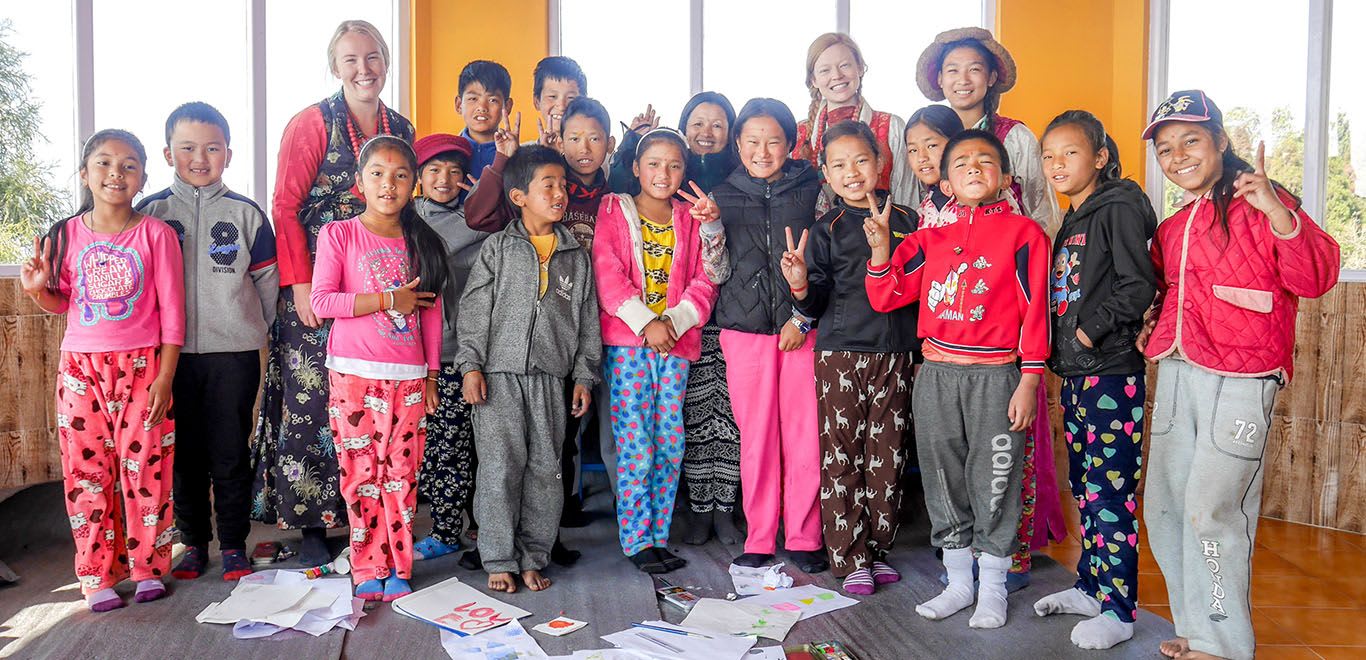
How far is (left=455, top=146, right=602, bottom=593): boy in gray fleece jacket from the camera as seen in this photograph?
2.64 meters

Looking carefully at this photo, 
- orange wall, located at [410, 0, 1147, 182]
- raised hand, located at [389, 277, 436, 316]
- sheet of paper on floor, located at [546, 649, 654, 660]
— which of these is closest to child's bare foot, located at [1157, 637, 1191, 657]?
sheet of paper on floor, located at [546, 649, 654, 660]

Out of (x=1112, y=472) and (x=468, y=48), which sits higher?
(x=468, y=48)

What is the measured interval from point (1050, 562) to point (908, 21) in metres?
3.03

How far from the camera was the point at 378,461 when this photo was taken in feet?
8.46

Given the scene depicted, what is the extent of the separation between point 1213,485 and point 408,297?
2081 millimetres

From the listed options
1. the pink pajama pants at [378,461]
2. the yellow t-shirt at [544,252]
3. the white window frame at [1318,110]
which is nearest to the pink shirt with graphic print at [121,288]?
the pink pajama pants at [378,461]

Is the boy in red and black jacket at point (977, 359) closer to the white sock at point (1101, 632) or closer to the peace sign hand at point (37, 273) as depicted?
the white sock at point (1101, 632)

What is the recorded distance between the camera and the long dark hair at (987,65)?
2949 millimetres

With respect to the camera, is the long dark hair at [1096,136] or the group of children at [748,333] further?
the long dark hair at [1096,136]

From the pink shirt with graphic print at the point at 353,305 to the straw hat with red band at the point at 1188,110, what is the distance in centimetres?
196

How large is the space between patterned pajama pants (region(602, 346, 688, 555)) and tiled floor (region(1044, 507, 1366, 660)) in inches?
55.9

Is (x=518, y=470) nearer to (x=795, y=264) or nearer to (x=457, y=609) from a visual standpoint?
(x=457, y=609)

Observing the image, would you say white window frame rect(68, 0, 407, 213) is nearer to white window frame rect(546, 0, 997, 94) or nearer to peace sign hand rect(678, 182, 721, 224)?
white window frame rect(546, 0, 997, 94)

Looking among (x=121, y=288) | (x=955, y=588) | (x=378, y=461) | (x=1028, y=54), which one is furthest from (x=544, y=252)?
(x=1028, y=54)
